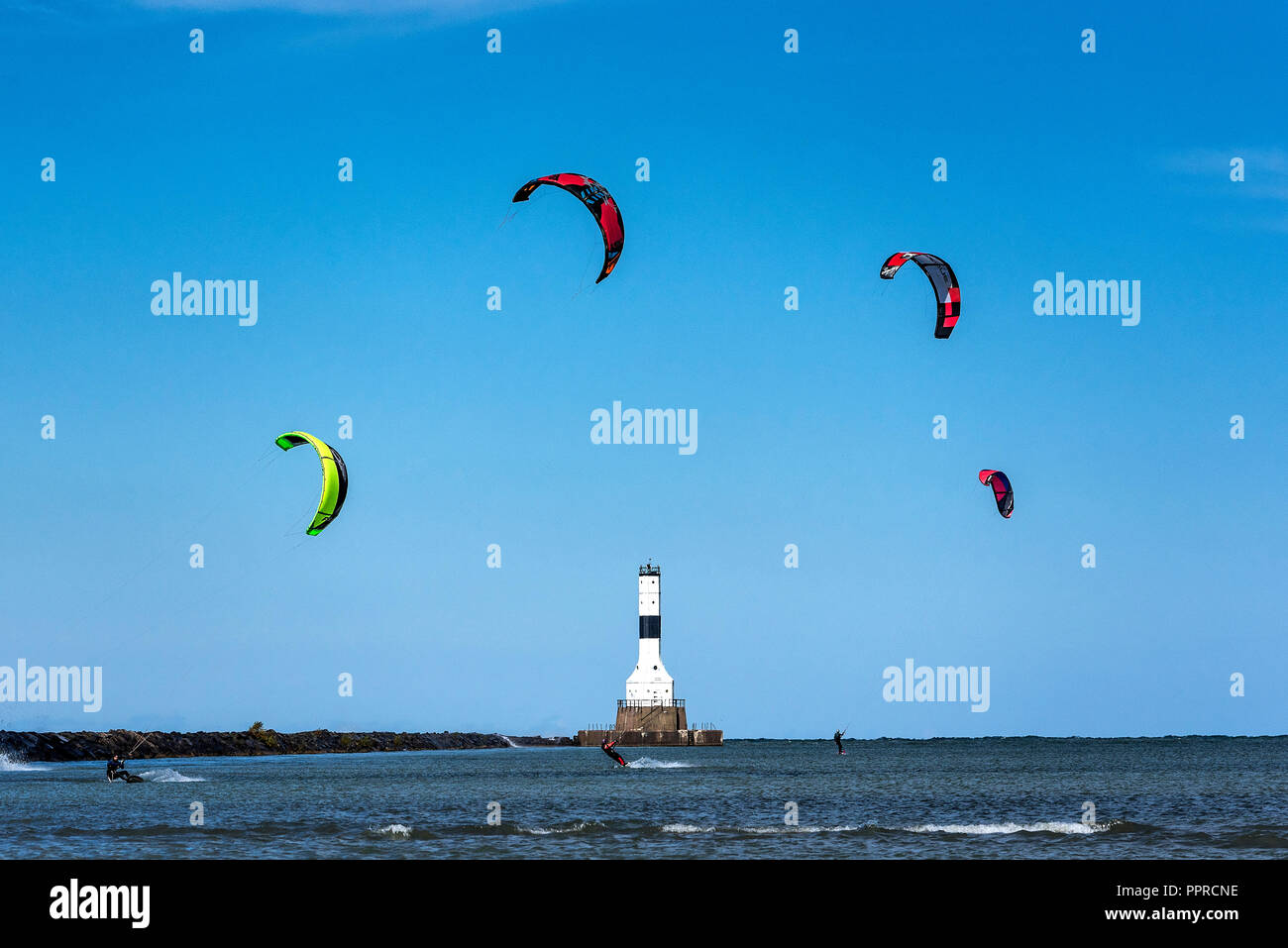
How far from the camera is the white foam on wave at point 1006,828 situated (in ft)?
80.1

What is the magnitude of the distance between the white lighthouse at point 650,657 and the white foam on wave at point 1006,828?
177 ft

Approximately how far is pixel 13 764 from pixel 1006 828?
66322 millimetres

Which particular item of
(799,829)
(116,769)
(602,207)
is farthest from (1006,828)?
(116,769)

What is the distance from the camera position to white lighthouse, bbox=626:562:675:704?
80125 mm

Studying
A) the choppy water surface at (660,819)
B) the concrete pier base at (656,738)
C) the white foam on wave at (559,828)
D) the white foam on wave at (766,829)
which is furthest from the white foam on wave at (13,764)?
the white foam on wave at (766,829)

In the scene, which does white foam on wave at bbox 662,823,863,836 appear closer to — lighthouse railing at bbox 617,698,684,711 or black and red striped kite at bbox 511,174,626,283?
black and red striped kite at bbox 511,174,626,283

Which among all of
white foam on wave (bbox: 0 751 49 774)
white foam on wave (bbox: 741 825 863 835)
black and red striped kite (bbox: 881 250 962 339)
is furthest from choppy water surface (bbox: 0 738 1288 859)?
white foam on wave (bbox: 0 751 49 774)

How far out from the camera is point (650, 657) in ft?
267

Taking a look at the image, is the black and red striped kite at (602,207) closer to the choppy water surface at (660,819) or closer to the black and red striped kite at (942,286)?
the black and red striped kite at (942,286)
